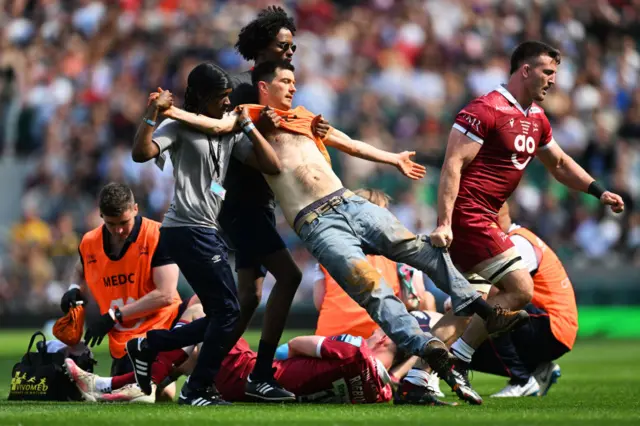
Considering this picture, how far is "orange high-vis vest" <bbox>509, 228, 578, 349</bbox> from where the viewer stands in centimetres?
1062

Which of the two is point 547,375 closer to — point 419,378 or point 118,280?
point 419,378

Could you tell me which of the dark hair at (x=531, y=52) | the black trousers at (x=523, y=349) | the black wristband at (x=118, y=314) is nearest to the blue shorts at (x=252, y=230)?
the black wristband at (x=118, y=314)

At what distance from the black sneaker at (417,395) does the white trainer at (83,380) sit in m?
2.31

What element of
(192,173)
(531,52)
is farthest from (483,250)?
(192,173)

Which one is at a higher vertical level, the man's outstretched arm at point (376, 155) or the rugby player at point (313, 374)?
the man's outstretched arm at point (376, 155)

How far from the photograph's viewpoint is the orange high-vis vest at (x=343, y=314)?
1002cm

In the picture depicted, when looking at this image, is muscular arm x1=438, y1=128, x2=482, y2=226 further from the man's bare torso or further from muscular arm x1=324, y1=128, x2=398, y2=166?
the man's bare torso

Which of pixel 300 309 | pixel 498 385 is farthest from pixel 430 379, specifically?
pixel 300 309

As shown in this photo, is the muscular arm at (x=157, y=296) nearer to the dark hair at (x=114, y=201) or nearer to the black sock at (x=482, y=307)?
the dark hair at (x=114, y=201)

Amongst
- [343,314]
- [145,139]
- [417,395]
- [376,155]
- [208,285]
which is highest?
[145,139]

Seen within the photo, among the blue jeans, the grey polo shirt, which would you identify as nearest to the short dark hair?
the grey polo shirt

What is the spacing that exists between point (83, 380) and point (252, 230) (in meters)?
1.72

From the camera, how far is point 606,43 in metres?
22.7

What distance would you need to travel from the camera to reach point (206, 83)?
8.61 m
